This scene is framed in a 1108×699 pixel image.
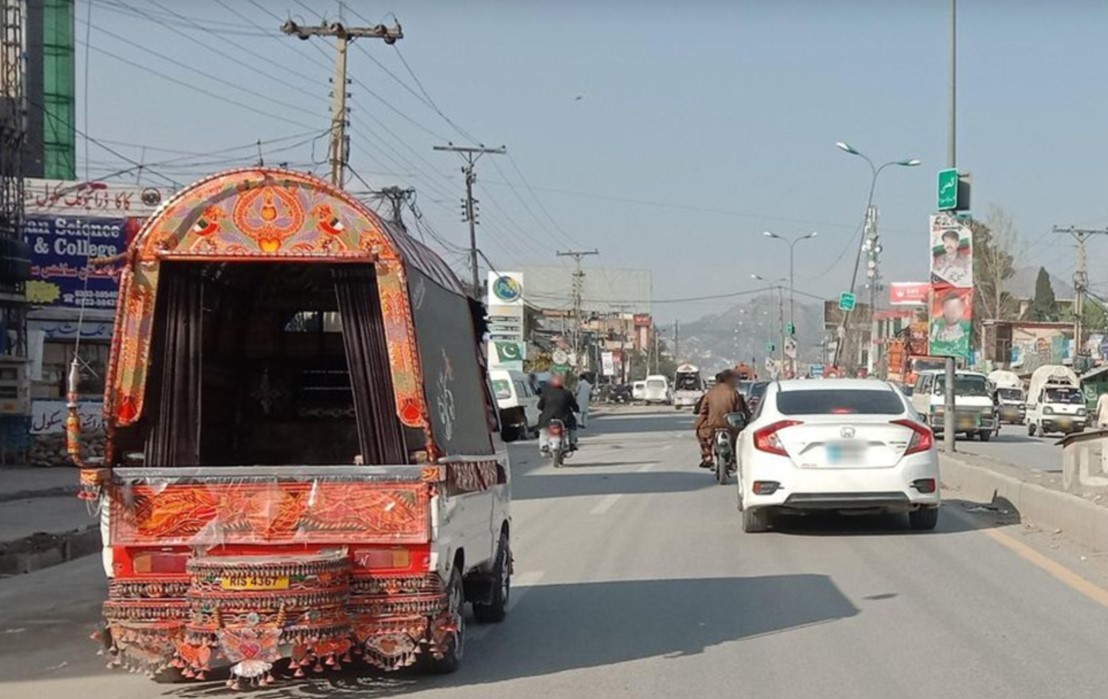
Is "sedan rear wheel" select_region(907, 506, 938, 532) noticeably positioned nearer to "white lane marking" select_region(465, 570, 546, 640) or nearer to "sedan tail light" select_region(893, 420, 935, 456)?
"sedan tail light" select_region(893, 420, 935, 456)

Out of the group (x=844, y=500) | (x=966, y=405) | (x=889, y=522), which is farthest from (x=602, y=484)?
(x=966, y=405)

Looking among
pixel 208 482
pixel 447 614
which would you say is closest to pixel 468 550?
pixel 447 614

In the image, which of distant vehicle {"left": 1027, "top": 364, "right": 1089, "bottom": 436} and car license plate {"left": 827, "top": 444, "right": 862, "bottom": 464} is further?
distant vehicle {"left": 1027, "top": 364, "right": 1089, "bottom": 436}

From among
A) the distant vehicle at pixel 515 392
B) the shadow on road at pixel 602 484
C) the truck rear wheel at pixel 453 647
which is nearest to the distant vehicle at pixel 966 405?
the distant vehicle at pixel 515 392

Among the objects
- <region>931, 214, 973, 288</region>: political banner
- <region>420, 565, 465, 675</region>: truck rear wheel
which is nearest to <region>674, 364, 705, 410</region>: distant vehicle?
<region>931, 214, 973, 288</region>: political banner

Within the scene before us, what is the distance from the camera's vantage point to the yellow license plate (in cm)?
629

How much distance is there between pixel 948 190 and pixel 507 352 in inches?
1047

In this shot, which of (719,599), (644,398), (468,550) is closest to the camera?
(468,550)

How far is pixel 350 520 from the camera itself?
670 cm

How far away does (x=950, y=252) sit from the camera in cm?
2178

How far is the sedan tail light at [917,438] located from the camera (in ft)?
42.9

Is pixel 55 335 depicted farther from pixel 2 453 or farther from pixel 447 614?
pixel 447 614

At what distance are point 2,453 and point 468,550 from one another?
20815 mm

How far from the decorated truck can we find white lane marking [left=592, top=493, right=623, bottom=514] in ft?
31.9
